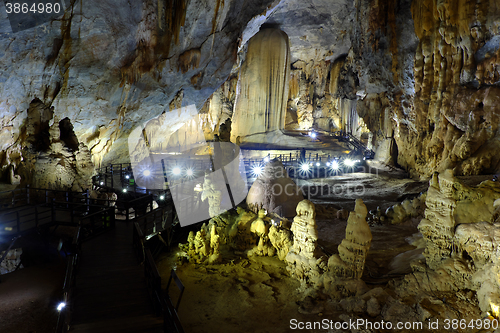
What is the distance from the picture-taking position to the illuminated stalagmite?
80.6ft

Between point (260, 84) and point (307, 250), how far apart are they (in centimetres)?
1932

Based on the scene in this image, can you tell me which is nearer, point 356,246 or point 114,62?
point 356,246

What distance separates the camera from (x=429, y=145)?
53.8 ft

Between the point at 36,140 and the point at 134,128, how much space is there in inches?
282

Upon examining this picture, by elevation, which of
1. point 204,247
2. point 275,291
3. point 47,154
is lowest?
point 275,291

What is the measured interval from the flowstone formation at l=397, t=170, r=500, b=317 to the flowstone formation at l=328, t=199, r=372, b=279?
0.93 m

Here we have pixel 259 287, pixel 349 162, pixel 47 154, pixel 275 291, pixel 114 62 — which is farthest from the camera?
pixel 349 162

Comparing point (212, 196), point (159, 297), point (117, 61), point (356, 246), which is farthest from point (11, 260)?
point (356, 246)

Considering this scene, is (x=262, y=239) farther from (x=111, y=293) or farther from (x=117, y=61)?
(x=117, y=61)

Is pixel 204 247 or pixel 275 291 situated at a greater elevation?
pixel 204 247

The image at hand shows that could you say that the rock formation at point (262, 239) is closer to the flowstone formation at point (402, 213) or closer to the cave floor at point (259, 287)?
the cave floor at point (259, 287)

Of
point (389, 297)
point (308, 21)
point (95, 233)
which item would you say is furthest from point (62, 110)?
point (308, 21)

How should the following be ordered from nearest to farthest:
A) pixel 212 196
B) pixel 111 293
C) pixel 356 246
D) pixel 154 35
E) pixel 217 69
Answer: pixel 111 293 → pixel 356 246 → pixel 212 196 → pixel 154 35 → pixel 217 69

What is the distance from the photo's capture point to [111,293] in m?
5.52
